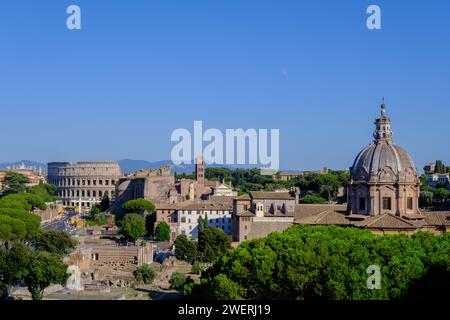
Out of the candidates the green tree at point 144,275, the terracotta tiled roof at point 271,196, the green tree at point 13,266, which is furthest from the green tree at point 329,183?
the green tree at point 13,266

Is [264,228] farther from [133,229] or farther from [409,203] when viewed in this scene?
[133,229]

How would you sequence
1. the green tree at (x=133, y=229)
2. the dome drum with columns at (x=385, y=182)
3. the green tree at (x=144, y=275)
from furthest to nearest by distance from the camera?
the green tree at (x=133, y=229)
the dome drum with columns at (x=385, y=182)
the green tree at (x=144, y=275)

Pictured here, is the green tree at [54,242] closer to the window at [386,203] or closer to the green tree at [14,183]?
the window at [386,203]

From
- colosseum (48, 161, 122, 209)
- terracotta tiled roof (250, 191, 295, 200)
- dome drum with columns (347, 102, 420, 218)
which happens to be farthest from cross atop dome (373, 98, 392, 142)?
colosseum (48, 161, 122, 209)

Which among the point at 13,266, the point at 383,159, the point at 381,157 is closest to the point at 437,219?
the point at 383,159

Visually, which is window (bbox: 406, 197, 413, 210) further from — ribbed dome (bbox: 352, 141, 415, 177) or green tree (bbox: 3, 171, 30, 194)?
green tree (bbox: 3, 171, 30, 194)
